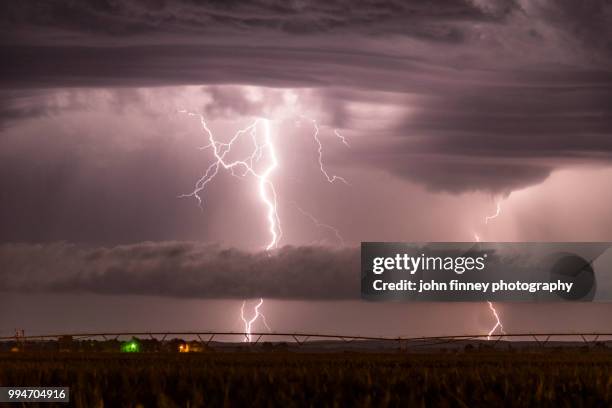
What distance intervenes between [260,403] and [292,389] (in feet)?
1.97

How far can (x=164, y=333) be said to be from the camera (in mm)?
79750

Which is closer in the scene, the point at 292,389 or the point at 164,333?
the point at 292,389

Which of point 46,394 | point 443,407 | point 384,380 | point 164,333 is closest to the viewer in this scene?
point 443,407

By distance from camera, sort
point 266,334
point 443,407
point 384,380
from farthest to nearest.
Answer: point 266,334 < point 384,380 < point 443,407

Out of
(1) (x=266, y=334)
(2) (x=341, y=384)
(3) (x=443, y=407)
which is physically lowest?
(3) (x=443, y=407)

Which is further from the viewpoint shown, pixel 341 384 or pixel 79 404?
pixel 341 384

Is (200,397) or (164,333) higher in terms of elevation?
(164,333)

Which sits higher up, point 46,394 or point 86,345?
point 86,345

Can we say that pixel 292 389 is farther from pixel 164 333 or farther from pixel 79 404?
pixel 164 333

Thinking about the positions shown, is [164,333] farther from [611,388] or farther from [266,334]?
[611,388]

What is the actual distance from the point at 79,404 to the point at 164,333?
71.2m

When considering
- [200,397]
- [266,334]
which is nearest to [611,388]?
[200,397]

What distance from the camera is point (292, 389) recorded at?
1021 centimetres

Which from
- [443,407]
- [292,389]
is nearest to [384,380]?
[292,389]
